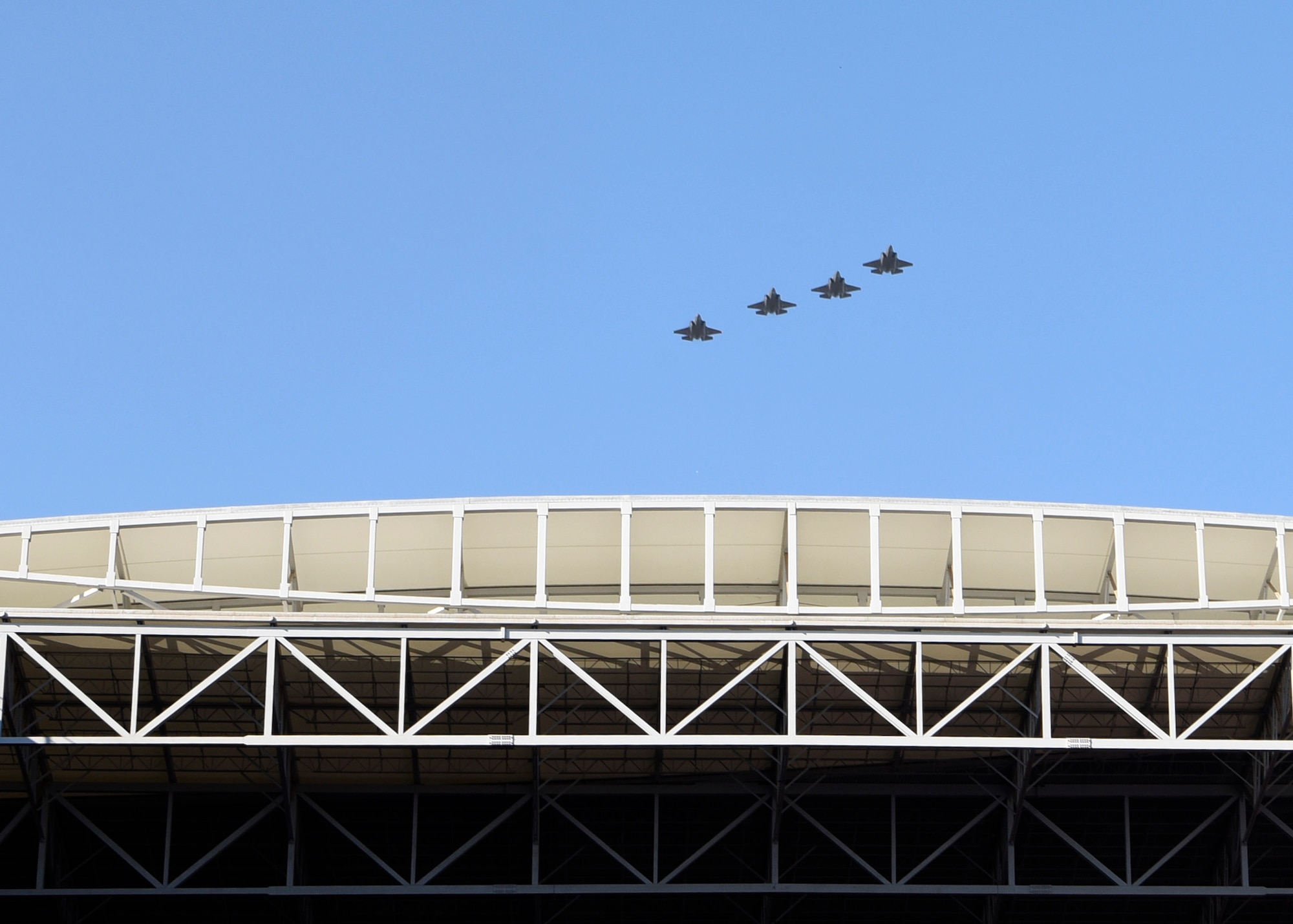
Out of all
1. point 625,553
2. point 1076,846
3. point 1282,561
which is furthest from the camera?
point 1282,561

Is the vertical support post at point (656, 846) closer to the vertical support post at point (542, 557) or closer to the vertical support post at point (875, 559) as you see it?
the vertical support post at point (542, 557)

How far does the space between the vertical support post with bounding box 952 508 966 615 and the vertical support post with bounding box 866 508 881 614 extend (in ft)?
5.49

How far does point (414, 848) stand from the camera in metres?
40.7

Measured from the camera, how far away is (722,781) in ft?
137

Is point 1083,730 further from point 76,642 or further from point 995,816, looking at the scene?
point 76,642

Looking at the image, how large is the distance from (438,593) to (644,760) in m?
8.18

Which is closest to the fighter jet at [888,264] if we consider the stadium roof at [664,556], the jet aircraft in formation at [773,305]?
the jet aircraft in formation at [773,305]

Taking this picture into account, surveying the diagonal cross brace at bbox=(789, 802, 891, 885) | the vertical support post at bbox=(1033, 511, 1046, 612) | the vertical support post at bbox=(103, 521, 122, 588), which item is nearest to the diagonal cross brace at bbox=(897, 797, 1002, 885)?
the diagonal cross brace at bbox=(789, 802, 891, 885)

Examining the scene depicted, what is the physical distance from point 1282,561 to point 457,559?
18.9 meters

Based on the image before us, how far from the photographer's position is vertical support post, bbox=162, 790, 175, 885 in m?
39.8

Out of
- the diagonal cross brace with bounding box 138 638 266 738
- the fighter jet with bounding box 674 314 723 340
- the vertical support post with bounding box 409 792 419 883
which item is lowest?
the vertical support post with bounding box 409 792 419 883

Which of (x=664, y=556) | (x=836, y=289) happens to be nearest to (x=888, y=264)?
(x=836, y=289)

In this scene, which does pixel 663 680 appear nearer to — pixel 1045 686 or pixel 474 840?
pixel 474 840

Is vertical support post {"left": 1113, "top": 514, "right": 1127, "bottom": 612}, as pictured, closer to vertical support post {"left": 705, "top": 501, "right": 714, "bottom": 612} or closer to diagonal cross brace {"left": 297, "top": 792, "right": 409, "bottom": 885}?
vertical support post {"left": 705, "top": 501, "right": 714, "bottom": 612}
